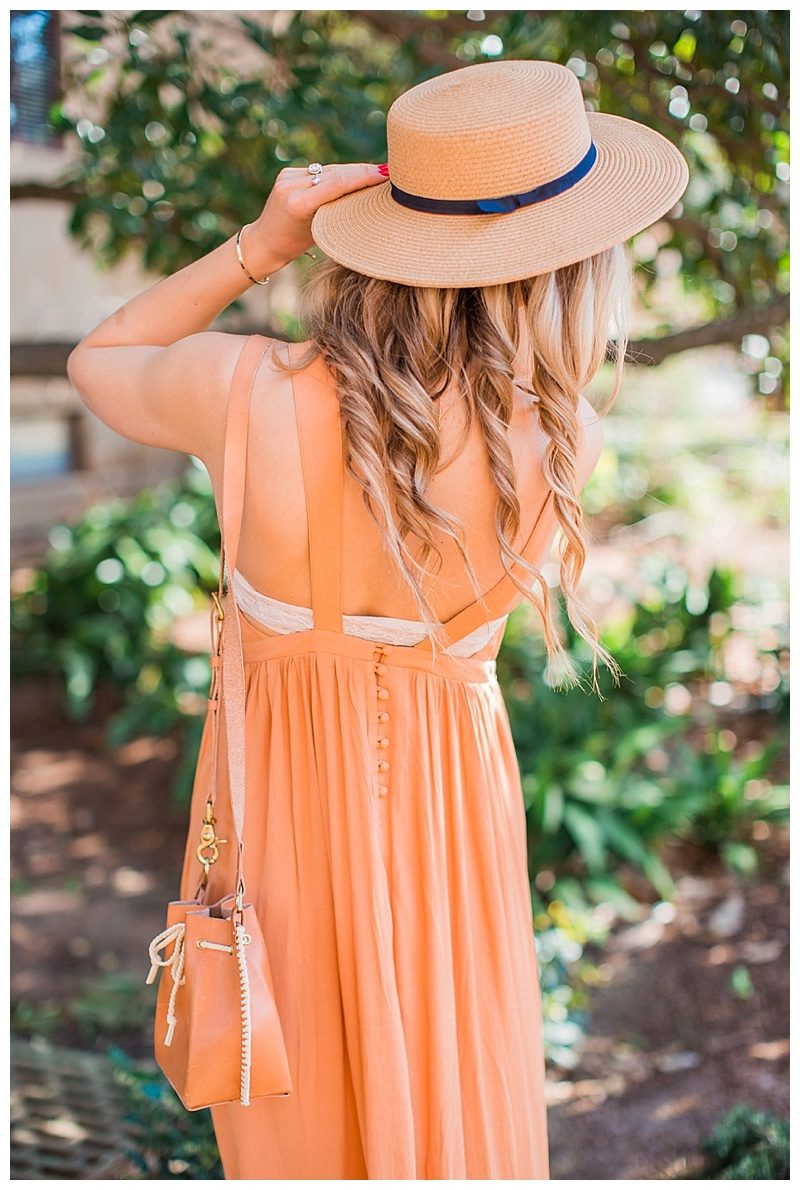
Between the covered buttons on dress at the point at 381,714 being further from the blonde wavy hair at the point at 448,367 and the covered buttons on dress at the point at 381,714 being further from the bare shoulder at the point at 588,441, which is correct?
the bare shoulder at the point at 588,441

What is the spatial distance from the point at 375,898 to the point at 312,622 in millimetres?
444

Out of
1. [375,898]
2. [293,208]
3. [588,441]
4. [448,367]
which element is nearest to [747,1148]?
[375,898]

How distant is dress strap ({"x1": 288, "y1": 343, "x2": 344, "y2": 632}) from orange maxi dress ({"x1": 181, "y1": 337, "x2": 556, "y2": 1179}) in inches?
3.8

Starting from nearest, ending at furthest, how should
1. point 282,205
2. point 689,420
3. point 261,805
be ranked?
1. point 282,205
2. point 261,805
3. point 689,420

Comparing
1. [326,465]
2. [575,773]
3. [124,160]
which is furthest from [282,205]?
[575,773]

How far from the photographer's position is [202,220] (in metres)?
3.37

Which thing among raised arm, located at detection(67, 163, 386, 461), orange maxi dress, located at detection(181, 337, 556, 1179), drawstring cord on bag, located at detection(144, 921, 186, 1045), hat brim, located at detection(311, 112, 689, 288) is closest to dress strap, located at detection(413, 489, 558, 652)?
orange maxi dress, located at detection(181, 337, 556, 1179)

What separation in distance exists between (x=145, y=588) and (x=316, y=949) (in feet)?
14.3

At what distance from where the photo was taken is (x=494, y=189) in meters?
1.47

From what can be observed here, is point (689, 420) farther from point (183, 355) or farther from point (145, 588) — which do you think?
point (183, 355)

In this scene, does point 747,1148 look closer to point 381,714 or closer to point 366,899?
point 366,899

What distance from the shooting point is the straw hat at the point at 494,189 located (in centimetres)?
143

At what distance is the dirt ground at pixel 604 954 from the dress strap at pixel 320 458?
226cm

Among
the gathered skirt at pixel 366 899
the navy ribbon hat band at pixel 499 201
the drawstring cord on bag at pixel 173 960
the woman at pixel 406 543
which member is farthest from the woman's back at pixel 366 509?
the drawstring cord on bag at pixel 173 960
